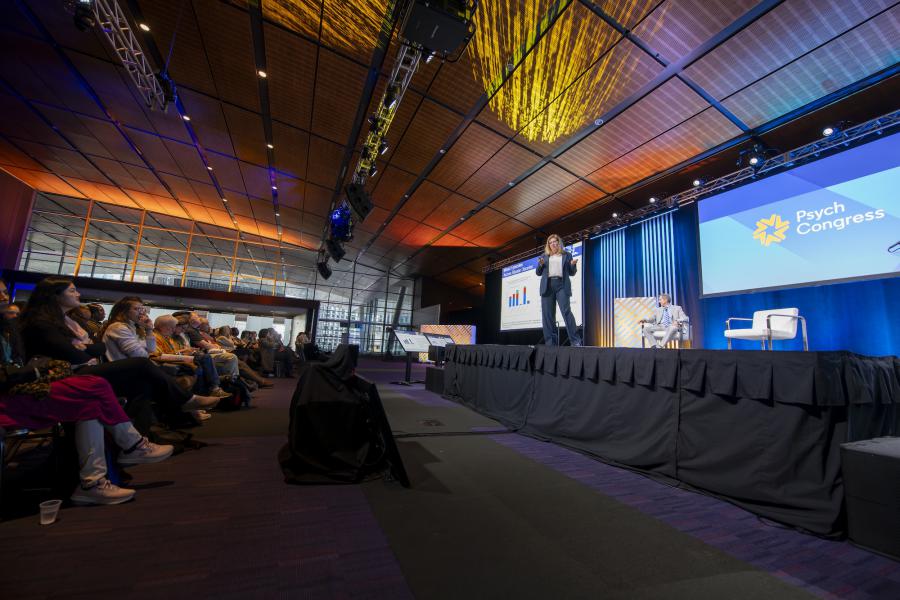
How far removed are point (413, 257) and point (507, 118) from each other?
7.99 meters

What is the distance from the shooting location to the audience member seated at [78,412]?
160 centimetres

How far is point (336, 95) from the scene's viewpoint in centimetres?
524

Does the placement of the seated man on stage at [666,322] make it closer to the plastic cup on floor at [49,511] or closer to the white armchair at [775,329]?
the white armchair at [775,329]

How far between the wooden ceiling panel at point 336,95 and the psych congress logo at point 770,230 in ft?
19.6

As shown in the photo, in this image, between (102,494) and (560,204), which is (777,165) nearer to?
(560,204)

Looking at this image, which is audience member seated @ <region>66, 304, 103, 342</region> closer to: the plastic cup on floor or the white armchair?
the plastic cup on floor

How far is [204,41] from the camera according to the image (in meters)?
4.56

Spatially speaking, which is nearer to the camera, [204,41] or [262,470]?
[262,470]

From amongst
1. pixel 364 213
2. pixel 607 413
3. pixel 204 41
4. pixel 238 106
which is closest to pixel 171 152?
pixel 238 106

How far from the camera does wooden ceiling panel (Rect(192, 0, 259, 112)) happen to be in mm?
4105

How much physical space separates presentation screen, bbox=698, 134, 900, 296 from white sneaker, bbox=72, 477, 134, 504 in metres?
6.79

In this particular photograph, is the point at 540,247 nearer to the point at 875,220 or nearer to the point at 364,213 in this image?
the point at 364,213

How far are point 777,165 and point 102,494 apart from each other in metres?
7.57

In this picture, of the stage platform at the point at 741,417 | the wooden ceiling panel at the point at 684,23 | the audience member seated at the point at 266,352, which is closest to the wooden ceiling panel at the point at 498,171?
the wooden ceiling panel at the point at 684,23
